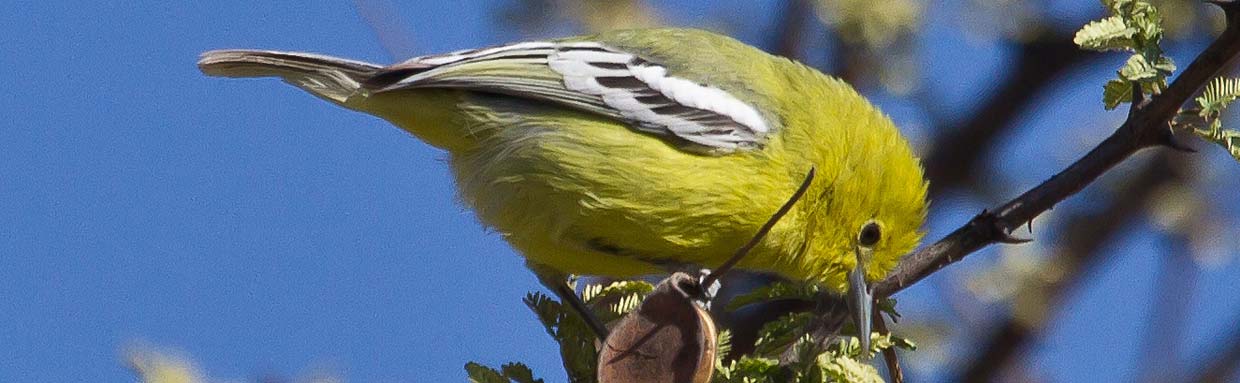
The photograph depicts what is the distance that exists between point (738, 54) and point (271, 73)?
1383mm

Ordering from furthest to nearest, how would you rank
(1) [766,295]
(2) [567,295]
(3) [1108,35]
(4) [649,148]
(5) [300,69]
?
(5) [300,69] → (4) [649,148] → (2) [567,295] → (1) [766,295] → (3) [1108,35]

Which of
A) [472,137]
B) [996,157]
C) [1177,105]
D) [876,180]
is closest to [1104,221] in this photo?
[996,157]

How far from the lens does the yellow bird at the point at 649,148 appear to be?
3.71 meters

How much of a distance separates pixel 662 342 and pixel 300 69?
1861 millimetres

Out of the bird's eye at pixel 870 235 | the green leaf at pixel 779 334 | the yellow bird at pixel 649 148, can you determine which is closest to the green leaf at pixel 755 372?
the green leaf at pixel 779 334

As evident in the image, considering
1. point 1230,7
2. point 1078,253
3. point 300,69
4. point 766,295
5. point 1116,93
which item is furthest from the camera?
point 1078,253

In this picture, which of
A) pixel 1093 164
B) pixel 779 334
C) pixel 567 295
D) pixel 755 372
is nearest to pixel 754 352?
pixel 779 334

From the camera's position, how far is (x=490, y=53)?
163 inches

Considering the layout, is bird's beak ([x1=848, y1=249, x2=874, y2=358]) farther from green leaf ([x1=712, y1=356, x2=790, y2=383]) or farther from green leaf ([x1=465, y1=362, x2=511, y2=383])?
green leaf ([x1=465, y1=362, x2=511, y2=383])

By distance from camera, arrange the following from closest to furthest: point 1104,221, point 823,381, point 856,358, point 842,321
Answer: point 823,381, point 856,358, point 842,321, point 1104,221

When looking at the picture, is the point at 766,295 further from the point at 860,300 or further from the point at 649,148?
the point at 649,148

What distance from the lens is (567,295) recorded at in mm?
3557

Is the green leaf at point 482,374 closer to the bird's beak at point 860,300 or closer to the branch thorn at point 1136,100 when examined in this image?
the bird's beak at point 860,300

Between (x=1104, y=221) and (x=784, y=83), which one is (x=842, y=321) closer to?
(x=784, y=83)
